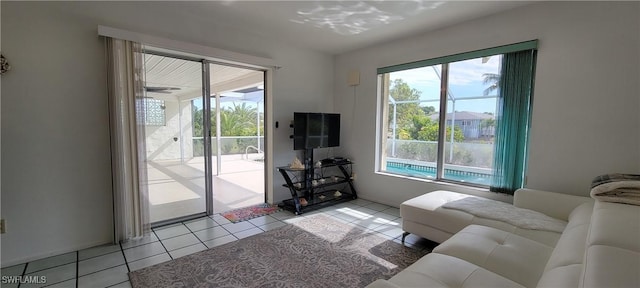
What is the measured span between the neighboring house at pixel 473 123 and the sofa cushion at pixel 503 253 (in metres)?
1.53

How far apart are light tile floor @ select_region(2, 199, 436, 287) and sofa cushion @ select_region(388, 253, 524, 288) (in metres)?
1.15

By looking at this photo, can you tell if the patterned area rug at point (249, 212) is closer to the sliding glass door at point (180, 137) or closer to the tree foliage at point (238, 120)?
the sliding glass door at point (180, 137)

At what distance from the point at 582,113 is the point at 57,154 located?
4589 mm

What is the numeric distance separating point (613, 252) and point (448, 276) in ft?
2.05

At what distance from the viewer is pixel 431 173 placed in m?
3.64

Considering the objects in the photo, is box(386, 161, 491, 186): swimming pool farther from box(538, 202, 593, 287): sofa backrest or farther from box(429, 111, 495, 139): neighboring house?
box(538, 202, 593, 287): sofa backrest

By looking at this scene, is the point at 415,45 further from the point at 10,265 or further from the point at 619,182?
the point at 10,265

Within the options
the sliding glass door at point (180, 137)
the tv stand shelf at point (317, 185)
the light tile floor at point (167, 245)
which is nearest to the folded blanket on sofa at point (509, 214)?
the light tile floor at point (167, 245)

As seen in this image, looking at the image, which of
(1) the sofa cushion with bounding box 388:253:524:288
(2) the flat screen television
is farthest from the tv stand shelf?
(1) the sofa cushion with bounding box 388:253:524:288

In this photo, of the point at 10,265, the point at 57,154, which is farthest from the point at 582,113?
the point at 10,265

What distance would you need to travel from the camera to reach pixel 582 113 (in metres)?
2.36

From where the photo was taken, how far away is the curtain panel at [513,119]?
8.66 feet

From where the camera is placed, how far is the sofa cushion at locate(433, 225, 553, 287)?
4.62 ft

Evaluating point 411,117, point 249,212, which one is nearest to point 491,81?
point 411,117
